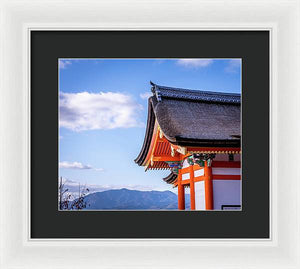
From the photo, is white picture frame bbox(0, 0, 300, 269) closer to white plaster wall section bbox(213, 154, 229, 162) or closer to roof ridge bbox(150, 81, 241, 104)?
white plaster wall section bbox(213, 154, 229, 162)

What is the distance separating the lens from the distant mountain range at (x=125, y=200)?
2.47 m

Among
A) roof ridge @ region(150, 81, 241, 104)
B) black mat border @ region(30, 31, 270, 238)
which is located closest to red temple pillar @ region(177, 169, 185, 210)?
roof ridge @ region(150, 81, 241, 104)

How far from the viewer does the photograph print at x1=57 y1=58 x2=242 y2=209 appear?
95.9 inches

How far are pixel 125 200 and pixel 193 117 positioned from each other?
1.38 m

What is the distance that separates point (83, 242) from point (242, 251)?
2.25 feet

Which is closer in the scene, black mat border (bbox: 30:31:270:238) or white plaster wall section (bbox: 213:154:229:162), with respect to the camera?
black mat border (bbox: 30:31:270:238)

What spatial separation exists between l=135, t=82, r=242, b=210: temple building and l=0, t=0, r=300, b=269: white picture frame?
4.08 ft

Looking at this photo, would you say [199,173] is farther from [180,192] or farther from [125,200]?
[125,200]

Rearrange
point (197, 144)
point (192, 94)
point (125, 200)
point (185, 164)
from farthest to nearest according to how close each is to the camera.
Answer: point (192, 94) < point (185, 164) < point (197, 144) < point (125, 200)

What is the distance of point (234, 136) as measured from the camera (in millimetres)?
3213

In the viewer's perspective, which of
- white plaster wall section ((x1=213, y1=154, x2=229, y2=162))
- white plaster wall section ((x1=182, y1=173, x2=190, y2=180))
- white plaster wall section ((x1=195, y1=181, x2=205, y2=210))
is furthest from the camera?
white plaster wall section ((x1=182, y1=173, x2=190, y2=180))

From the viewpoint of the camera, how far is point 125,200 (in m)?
2.53

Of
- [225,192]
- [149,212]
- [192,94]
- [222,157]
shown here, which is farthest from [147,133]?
[149,212]
